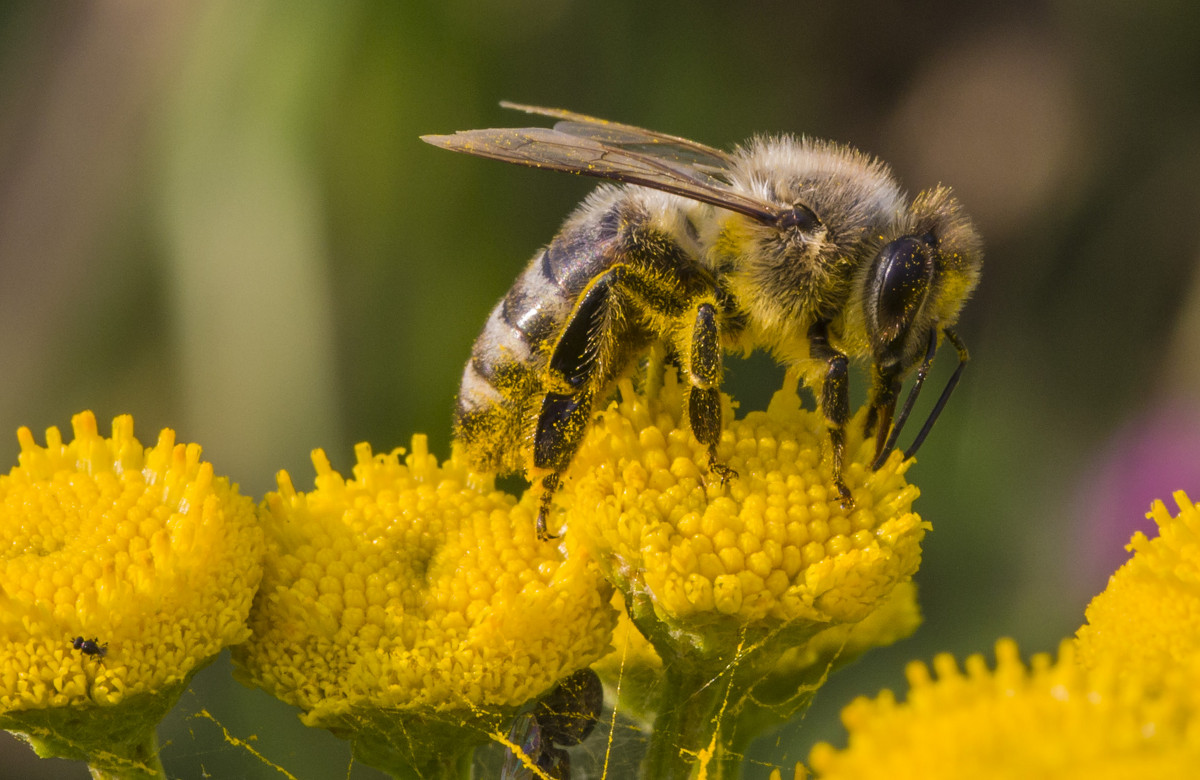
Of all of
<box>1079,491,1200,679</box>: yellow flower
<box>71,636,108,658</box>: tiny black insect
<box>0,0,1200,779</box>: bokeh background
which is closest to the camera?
<box>1079,491,1200,679</box>: yellow flower

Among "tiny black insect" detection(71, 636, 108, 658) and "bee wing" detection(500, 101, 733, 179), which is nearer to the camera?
"tiny black insect" detection(71, 636, 108, 658)

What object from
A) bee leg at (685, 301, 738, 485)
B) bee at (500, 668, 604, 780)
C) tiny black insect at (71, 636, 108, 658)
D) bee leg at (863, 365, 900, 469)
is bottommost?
tiny black insect at (71, 636, 108, 658)

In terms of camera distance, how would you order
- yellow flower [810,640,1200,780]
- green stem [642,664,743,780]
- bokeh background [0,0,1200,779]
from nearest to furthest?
yellow flower [810,640,1200,780]
green stem [642,664,743,780]
bokeh background [0,0,1200,779]

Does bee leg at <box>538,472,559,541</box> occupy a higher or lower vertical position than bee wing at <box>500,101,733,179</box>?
lower

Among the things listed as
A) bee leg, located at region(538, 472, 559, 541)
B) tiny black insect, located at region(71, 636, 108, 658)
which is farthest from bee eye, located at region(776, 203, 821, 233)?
tiny black insect, located at region(71, 636, 108, 658)

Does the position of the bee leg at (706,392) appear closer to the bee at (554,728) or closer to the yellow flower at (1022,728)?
the bee at (554,728)

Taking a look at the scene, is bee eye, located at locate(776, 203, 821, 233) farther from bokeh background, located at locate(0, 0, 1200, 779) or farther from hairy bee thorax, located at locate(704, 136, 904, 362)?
bokeh background, located at locate(0, 0, 1200, 779)

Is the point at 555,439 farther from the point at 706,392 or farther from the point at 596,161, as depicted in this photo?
the point at 596,161
